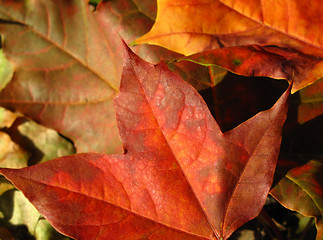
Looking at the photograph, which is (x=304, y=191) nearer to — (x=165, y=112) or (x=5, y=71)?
(x=165, y=112)

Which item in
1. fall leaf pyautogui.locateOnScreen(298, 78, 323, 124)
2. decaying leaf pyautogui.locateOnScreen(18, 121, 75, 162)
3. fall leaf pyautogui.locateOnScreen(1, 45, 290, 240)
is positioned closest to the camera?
fall leaf pyautogui.locateOnScreen(1, 45, 290, 240)

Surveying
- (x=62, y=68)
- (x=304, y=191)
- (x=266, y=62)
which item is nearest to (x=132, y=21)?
(x=62, y=68)

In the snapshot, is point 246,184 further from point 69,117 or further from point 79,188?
point 69,117

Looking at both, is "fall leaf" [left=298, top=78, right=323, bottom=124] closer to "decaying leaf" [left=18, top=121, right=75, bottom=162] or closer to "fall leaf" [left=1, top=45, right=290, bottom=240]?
"fall leaf" [left=1, top=45, right=290, bottom=240]

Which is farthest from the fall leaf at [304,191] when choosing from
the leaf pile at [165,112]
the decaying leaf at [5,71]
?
the decaying leaf at [5,71]

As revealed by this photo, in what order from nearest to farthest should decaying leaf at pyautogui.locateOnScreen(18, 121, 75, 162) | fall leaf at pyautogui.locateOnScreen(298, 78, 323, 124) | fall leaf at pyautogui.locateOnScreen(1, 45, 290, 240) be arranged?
fall leaf at pyautogui.locateOnScreen(1, 45, 290, 240)
fall leaf at pyautogui.locateOnScreen(298, 78, 323, 124)
decaying leaf at pyautogui.locateOnScreen(18, 121, 75, 162)

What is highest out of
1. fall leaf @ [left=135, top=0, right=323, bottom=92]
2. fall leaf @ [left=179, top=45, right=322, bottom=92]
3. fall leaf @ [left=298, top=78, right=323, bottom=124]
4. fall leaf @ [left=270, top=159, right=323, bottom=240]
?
fall leaf @ [left=135, top=0, right=323, bottom=92]

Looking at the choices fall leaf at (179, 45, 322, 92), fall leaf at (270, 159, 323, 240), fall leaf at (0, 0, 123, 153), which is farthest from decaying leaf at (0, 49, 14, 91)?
fall leaf at (270, 159, 323, 240)
